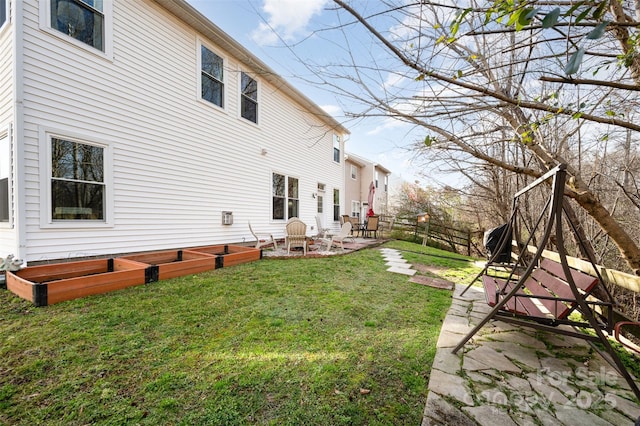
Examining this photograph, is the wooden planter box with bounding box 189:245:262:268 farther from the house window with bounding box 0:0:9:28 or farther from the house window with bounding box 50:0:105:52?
the house window with bounding box 0:0:9:28

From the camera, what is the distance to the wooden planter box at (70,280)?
325 cm

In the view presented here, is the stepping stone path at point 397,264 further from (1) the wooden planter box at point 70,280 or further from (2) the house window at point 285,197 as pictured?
(1) the wooden planter box at point 70,280

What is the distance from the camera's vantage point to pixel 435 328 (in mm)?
2936

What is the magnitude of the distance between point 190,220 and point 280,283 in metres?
3.59

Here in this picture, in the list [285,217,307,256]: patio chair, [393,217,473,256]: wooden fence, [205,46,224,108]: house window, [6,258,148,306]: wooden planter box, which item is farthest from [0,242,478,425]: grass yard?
[393,217,473,256]: wooden fence

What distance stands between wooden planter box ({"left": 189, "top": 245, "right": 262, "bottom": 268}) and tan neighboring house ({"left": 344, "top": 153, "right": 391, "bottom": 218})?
11.8 meters

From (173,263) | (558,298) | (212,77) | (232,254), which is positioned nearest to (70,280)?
(173,263)

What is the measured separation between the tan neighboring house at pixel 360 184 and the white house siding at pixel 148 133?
991 centimetres

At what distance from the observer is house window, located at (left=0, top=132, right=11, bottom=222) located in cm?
443

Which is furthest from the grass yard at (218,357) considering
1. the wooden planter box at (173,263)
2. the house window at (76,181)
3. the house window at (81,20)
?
the house window at (81,20)

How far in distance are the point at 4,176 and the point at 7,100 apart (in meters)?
1.33

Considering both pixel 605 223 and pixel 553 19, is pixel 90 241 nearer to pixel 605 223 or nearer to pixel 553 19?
pixel 553 19

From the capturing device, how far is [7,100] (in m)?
4.37

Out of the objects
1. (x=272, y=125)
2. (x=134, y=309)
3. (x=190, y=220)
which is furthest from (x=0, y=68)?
(x=272, y=125)
